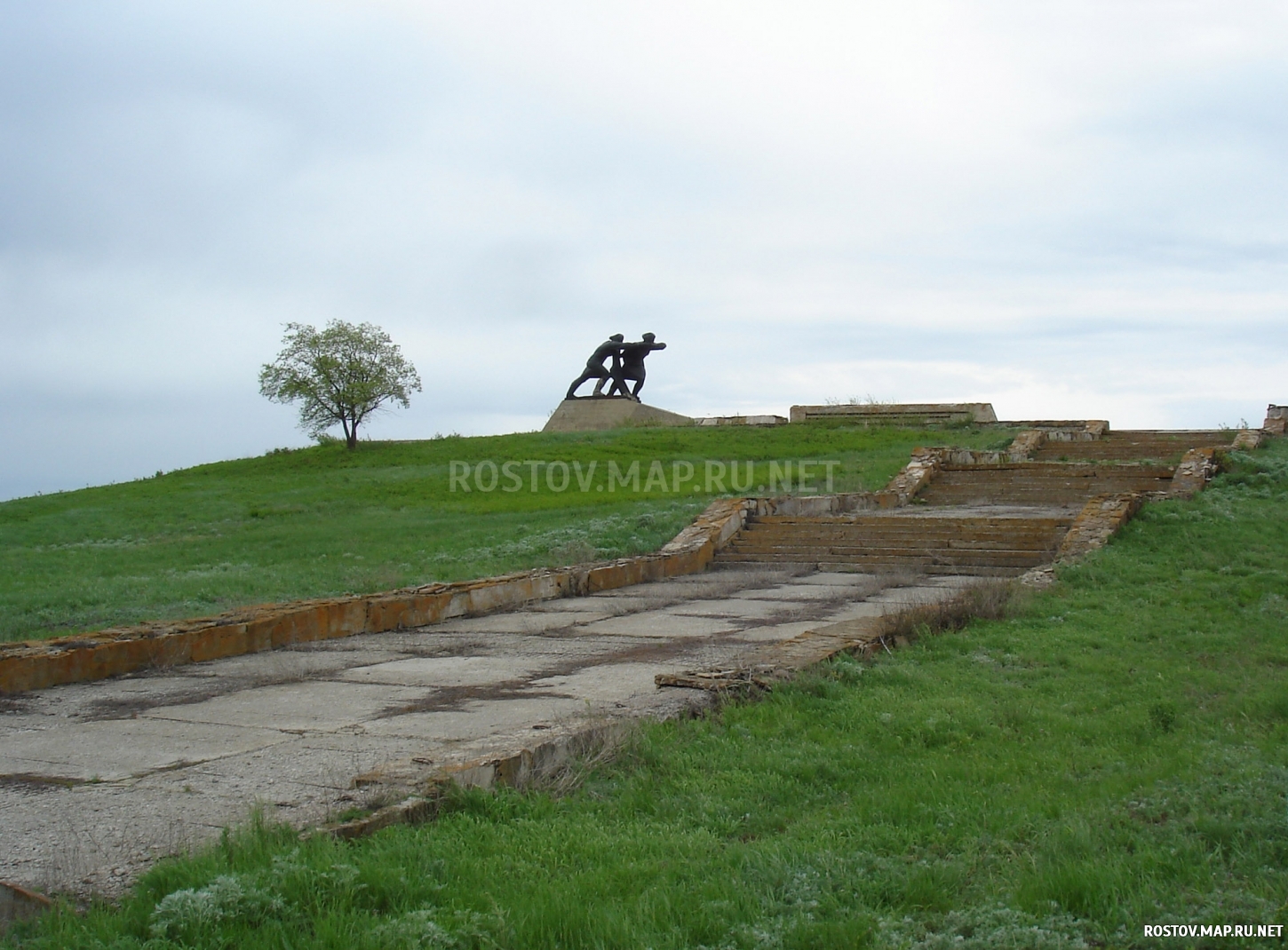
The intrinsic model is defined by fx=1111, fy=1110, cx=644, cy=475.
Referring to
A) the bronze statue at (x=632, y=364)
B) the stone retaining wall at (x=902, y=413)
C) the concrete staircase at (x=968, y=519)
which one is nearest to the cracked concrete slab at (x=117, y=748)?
the concrete staircase at (x=968, y=519)

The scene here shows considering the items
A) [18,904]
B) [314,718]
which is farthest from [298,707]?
[18,904]

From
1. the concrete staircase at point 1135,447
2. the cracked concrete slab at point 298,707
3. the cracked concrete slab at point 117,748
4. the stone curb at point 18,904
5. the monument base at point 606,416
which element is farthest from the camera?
the monument base at point 606,416

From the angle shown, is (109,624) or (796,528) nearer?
(109,624)

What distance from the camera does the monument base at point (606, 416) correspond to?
35.6 meters

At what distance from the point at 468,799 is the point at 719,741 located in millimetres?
1300

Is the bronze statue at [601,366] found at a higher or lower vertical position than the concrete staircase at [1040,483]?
higher

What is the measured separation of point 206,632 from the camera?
7.86 meters

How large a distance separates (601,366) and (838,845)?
3397 centimetres

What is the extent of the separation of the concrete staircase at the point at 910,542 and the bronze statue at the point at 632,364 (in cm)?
2179

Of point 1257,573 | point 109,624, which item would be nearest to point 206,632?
point 109,624

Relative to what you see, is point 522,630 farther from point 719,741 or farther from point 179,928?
point 179,928

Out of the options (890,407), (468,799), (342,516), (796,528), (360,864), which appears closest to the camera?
(360,864)

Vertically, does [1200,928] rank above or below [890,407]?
below

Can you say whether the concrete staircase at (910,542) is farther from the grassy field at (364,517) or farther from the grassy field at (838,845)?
the grassy field at (838,845)
